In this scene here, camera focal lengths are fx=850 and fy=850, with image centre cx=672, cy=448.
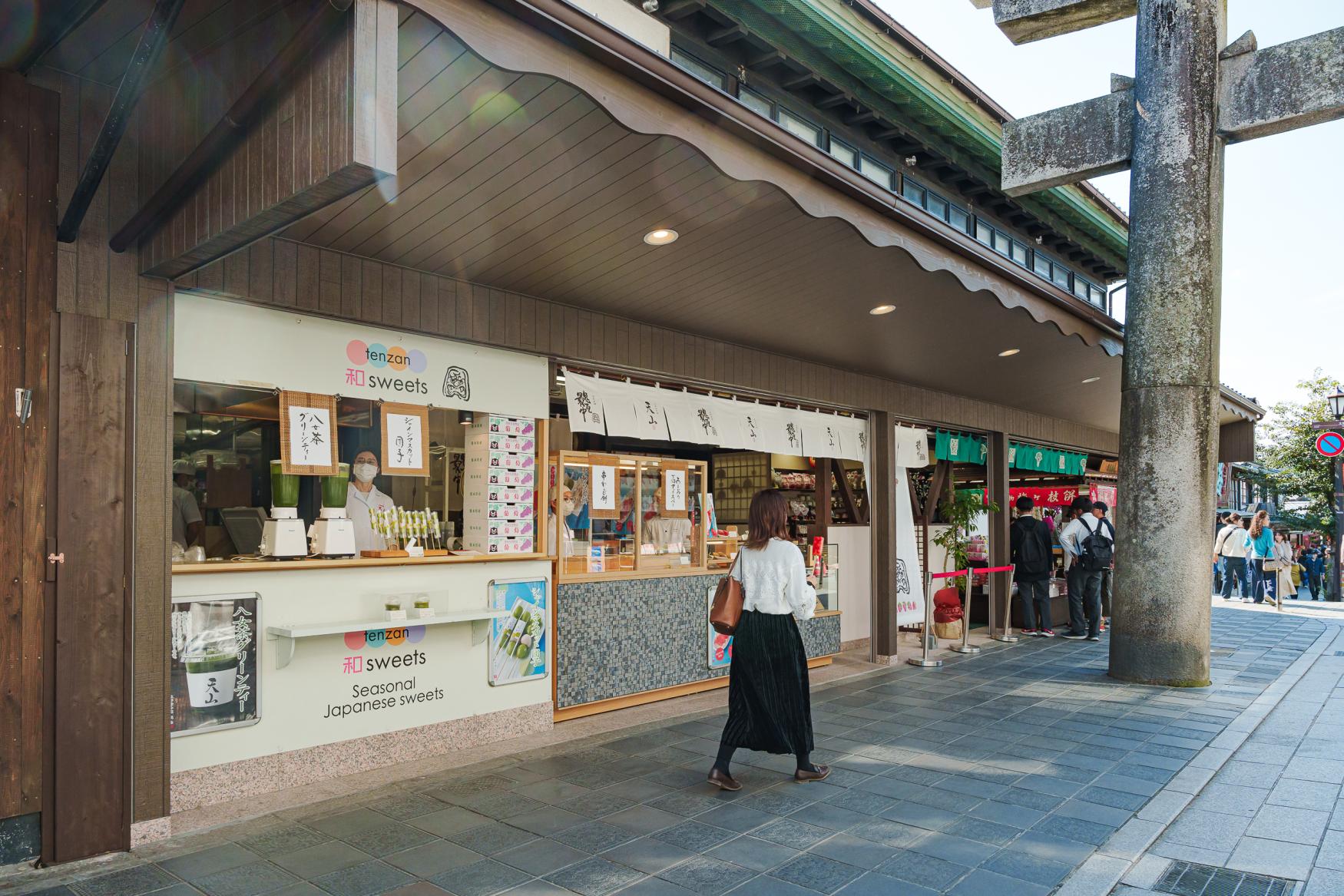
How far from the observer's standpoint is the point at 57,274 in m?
4.23

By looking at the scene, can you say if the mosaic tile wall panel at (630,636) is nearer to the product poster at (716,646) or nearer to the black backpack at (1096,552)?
the product poster at (716,646)

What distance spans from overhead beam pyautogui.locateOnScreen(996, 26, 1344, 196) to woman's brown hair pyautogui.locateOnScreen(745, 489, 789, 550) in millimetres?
6073

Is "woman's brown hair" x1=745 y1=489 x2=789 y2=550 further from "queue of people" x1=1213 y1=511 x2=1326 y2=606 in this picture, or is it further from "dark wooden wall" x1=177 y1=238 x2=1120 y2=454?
"queue of people" x1=1213 y1=511 x2=1326 y2=606

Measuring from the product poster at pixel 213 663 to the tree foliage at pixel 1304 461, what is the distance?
33012 mm

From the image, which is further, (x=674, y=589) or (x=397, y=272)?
(x=674, y=589)

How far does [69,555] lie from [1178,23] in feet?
33.9

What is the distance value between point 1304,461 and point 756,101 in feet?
98.4

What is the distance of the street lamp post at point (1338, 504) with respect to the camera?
18781mm

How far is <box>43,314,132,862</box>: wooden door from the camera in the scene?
4.10m

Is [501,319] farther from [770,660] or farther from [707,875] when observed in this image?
[707,875]

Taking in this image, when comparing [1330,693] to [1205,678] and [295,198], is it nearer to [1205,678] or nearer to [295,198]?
[1205,678]

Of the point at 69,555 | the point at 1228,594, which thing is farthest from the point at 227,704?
the point at 1228,594

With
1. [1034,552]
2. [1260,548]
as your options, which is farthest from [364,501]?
[1260,548]

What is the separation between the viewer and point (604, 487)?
304 inches
